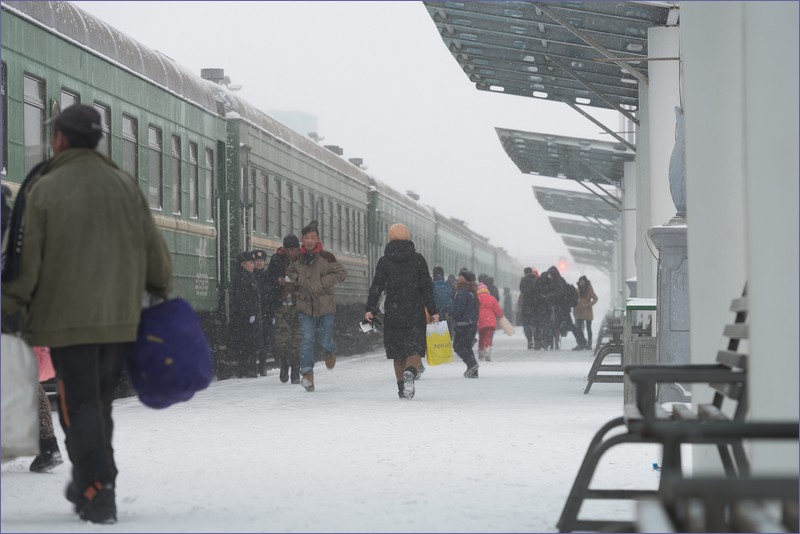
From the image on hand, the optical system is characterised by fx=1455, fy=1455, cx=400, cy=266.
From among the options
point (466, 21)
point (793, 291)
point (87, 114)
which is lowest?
point (793, 291)

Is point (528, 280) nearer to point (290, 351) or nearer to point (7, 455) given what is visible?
point (290, 351)

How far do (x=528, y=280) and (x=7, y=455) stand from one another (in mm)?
22444

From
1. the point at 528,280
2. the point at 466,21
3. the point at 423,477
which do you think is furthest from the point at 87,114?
the point at 528,280

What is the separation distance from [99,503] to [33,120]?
5.95 meters

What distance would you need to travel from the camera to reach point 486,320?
21641mm

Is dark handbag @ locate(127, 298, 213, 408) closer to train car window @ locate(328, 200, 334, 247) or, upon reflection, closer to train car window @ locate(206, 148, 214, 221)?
train car window @ locate(206, 148, 214, 221)

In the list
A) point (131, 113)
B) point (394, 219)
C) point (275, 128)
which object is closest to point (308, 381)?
point (131, 113)

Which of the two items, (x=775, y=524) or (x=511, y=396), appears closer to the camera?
(x=775, y=524)

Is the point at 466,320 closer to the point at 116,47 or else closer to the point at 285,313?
the point at 285,313

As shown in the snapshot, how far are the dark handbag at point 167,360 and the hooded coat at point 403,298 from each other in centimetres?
673

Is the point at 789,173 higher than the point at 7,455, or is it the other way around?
the point at 789,173

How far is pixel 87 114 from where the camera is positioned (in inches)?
221

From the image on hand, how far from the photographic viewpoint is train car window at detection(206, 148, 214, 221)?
1584 centimetres

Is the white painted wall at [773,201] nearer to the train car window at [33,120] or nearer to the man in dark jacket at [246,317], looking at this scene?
the train car window at [33,120]
